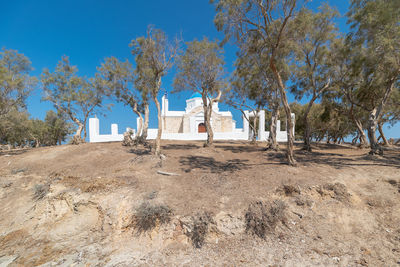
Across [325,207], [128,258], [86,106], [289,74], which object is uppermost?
[289,74]

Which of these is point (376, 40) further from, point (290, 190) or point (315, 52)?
point (290, 190)

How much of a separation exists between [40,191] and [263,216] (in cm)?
868

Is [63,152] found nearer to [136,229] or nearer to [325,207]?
[136,229]

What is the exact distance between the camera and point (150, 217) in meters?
A: 5.72

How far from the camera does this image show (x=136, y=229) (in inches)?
222

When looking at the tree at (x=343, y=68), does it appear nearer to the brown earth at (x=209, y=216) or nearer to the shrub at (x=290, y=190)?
the brown earth at (x=209, y=216)

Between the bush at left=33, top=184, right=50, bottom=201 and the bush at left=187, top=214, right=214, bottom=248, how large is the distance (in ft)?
20.4

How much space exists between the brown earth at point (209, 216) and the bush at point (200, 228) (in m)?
0.06

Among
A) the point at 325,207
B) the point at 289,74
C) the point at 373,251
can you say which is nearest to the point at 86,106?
the point at 289,74

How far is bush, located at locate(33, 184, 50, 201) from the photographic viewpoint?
7340 millimetres

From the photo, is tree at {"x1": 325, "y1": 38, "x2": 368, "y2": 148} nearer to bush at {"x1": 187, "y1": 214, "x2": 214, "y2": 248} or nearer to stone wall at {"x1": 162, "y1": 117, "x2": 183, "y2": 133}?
Answer: bush at {"x1": 187, "y1": 214, "x2": 214, "y2": 248}

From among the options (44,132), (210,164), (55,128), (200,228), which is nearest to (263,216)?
(200,228)

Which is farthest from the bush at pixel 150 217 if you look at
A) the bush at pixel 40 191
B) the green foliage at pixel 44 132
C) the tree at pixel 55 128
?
the tree at pixel 55 128

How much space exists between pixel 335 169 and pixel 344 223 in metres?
3.42
